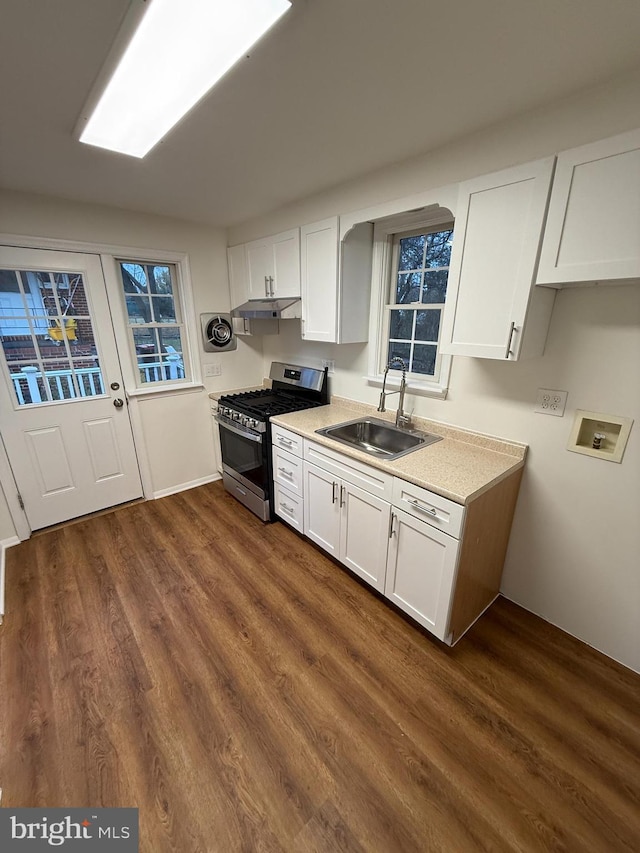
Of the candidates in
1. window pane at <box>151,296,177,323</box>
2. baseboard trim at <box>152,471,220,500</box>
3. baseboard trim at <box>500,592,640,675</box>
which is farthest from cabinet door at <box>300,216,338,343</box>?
baseboard trim at <box>500,592,640,675</box>

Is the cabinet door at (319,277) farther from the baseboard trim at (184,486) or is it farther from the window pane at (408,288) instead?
the baseboard trim at (184,486)

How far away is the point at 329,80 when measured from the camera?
Answer: 1.23m

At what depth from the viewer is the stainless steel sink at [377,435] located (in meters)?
2.18

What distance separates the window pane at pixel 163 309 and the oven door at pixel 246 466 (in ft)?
3.24

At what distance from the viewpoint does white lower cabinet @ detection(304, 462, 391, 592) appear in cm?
190

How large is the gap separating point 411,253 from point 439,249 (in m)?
0.21

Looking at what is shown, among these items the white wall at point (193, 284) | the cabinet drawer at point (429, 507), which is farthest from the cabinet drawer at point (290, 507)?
→ the white wall at point (193, 284)

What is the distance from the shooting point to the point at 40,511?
105 inches

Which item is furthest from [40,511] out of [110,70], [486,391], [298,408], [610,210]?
[610,210]

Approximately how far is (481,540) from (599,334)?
109cm

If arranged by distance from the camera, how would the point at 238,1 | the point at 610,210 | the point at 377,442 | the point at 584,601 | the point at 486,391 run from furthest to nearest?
the point at 377,442
the point at 486,391
the point at 584,601
the point at 610,210
the point at 238,1

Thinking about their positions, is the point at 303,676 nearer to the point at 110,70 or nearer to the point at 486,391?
the point at 486,391

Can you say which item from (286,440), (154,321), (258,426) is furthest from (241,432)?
(154,321)

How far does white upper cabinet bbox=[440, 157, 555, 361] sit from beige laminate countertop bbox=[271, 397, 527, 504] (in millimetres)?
548
